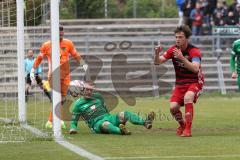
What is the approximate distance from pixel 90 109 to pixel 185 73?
78.5 inches

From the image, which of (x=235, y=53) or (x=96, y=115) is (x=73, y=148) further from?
(x=235, y=53)

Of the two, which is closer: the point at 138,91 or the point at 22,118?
the point at 22,118

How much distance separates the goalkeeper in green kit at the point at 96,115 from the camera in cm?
1516

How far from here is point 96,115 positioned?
15.5m

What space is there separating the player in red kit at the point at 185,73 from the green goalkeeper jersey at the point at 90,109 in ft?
4.74

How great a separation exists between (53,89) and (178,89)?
8.12 feet

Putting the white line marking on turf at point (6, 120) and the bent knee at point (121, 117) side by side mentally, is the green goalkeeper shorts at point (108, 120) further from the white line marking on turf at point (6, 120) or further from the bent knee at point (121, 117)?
the white line marking on turf at point (6, 120)

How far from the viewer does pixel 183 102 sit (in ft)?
49.8

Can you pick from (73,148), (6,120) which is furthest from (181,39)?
(6,120)

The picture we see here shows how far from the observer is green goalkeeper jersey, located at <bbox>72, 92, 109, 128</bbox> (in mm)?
15445

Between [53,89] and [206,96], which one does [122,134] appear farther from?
[206,96]

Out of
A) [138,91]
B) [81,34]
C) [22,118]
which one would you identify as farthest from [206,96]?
[22,118]

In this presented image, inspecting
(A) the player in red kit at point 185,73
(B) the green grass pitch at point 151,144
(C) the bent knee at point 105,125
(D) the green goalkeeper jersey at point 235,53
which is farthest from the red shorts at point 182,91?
(D) the green goalkeeper jersey at point 235,53

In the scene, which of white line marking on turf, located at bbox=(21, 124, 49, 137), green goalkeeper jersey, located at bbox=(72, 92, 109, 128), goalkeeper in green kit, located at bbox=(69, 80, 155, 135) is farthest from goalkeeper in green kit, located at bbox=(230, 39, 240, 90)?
white line marking on turf, located at bbox=(21, 124, 49, 137)
